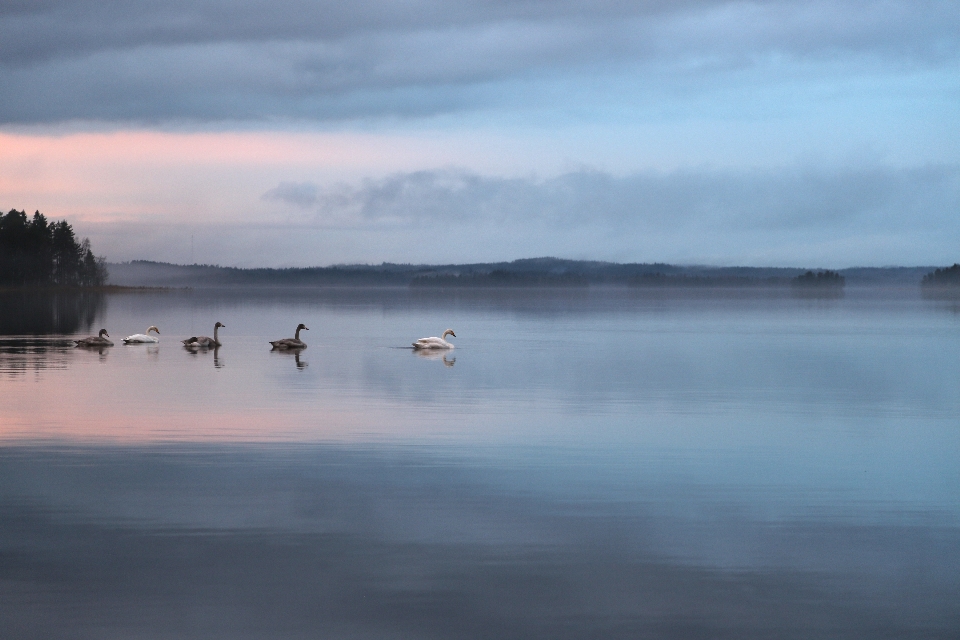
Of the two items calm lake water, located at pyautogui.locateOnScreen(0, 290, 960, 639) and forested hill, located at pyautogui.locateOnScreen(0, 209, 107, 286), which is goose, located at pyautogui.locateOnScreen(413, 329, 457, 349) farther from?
forested hill, located at pyautogui.locateOnScreen(0, 209, 107, 286)

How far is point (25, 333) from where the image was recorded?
52656 mm

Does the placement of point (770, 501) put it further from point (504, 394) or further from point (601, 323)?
point (601, 323)

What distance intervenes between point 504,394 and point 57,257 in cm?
16187

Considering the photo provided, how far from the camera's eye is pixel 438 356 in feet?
134

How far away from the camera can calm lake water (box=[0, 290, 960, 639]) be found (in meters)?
10.1

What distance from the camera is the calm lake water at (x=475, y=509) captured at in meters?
10.1

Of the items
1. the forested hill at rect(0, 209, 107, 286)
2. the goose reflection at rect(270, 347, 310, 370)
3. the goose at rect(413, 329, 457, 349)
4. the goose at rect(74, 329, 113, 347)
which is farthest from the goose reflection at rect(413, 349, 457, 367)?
the forested hill at rect(0, 209, 107, 286)

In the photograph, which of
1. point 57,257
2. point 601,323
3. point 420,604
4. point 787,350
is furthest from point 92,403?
point 57,257

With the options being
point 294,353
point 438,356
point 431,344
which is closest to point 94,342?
point 294,353

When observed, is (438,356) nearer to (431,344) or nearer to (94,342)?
(431,344)

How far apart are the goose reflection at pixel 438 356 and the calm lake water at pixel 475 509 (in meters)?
7.85

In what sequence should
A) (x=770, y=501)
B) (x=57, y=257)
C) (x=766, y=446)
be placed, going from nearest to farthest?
1. (x=770, y=501)
2. (x=766, y=446)
3. (x=57, y=257)

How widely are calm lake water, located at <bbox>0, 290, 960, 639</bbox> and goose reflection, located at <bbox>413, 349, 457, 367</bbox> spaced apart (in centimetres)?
785

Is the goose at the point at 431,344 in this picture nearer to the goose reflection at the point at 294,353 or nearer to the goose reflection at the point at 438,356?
the goose reflection at the point at 438,356
